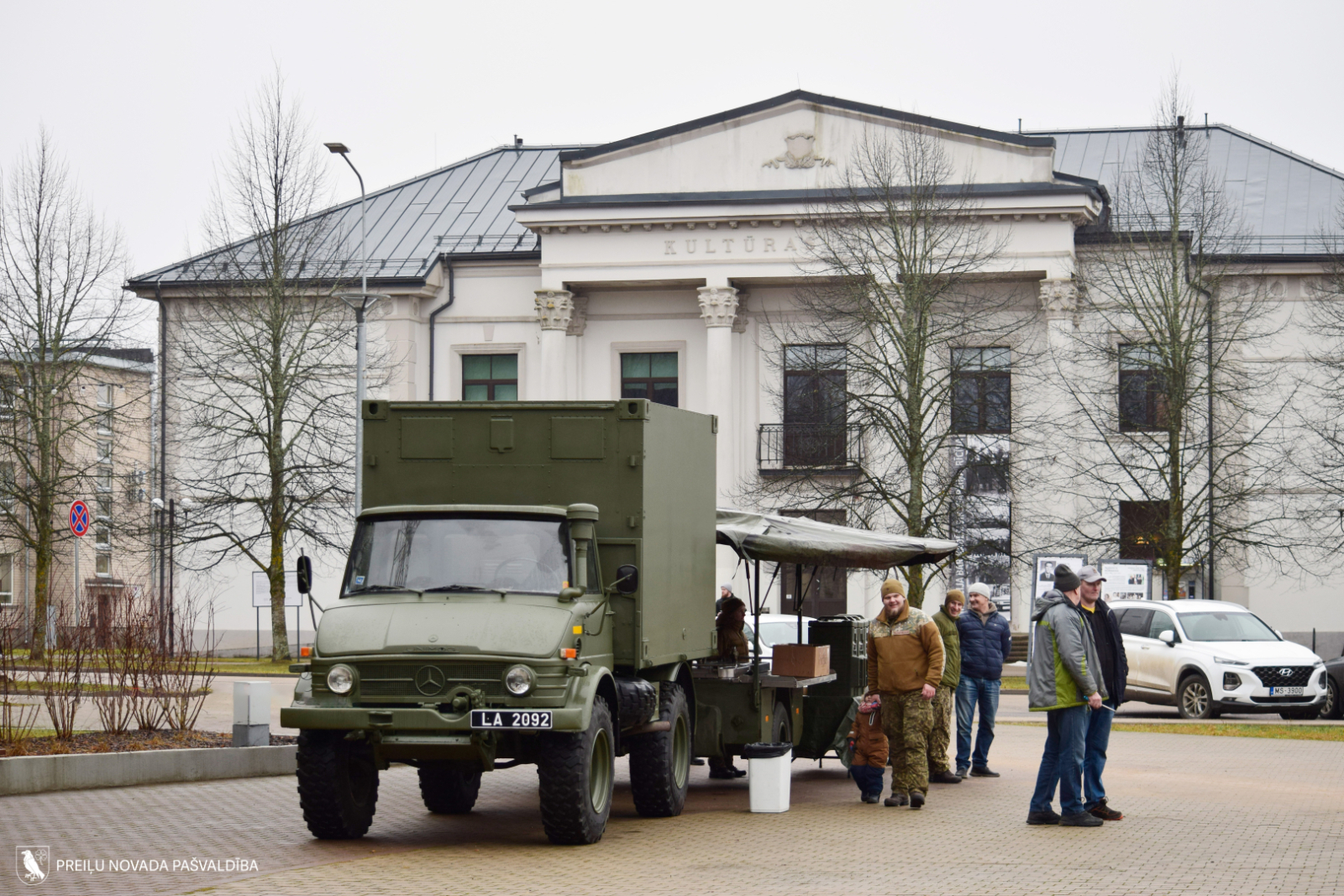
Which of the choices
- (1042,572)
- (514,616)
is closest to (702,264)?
(1042,572)

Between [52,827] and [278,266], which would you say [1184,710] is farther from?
[278,266]

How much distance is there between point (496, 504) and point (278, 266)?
88.5 ft

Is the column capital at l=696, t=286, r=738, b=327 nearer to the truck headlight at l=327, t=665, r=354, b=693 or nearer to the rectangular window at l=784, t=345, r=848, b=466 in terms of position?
the rectangular window at l=784, t=345, r=848, b=466

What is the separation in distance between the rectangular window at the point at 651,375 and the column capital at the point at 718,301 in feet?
8.60

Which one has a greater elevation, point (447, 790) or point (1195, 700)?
point (447, 790)

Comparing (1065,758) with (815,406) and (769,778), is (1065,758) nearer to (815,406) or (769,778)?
(769,778)

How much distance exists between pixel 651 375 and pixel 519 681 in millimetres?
34215

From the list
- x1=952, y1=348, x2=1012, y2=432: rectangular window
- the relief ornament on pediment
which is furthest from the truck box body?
the relief ornament on pediment

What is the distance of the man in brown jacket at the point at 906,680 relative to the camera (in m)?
13.6

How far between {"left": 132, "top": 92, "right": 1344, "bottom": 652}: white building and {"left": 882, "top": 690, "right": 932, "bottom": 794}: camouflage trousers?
84.0 ft

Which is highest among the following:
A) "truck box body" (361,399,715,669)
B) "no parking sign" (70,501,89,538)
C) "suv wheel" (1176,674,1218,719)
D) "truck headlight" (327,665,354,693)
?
"truck box body" (361,399,715,669)

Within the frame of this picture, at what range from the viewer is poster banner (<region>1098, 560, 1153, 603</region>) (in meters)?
33.0

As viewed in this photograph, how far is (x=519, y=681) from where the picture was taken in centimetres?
1101

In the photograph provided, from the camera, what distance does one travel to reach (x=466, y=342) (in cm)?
4553
